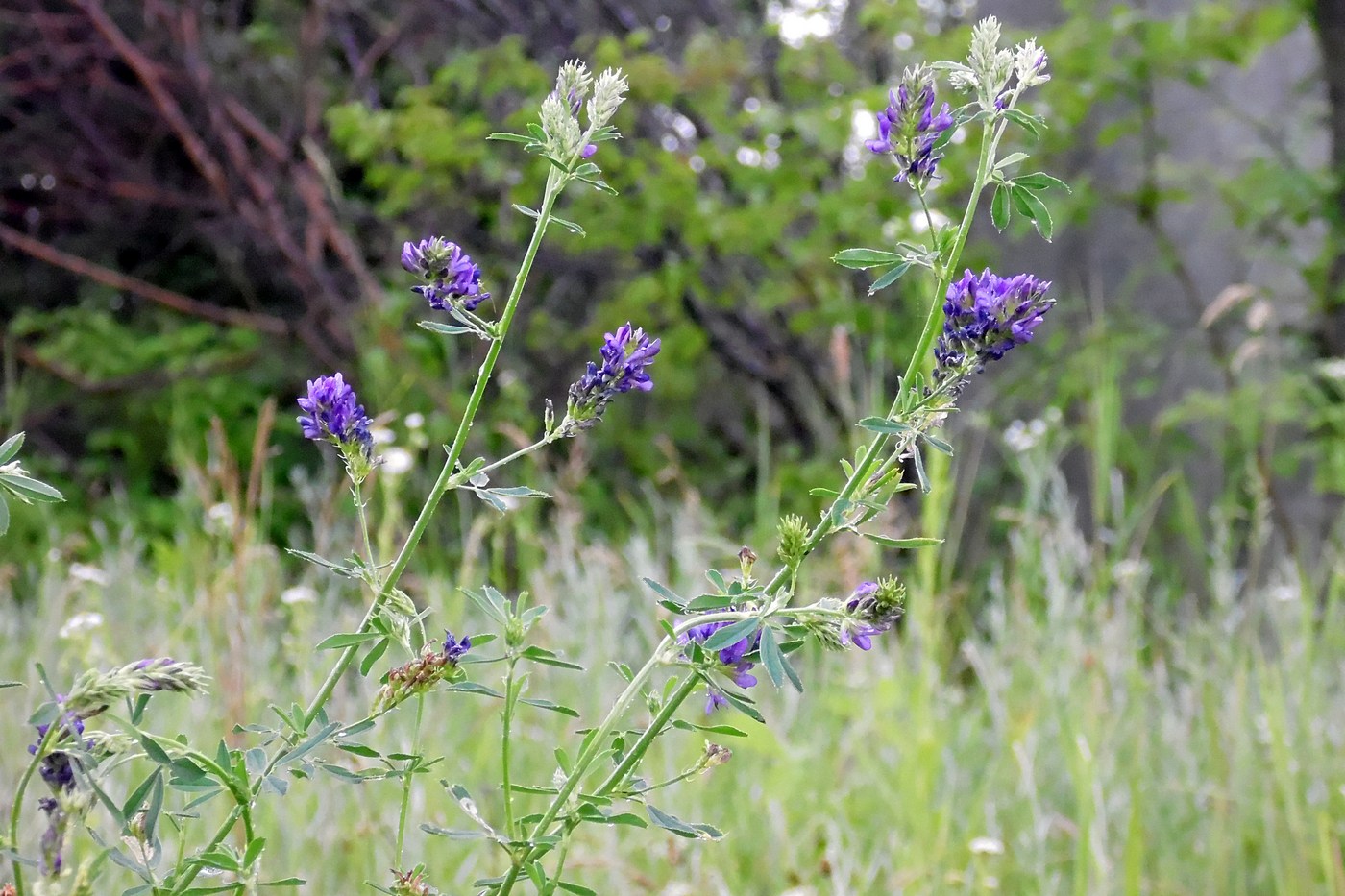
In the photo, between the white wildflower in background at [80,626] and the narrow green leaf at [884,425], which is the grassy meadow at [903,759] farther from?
the narrow green leaf at [884,425]

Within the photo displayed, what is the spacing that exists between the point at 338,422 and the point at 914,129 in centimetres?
37

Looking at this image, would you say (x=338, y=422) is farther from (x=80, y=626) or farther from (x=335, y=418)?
(x=80, y=626)

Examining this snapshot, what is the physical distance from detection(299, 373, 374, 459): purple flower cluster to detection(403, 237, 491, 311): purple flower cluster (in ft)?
0.24

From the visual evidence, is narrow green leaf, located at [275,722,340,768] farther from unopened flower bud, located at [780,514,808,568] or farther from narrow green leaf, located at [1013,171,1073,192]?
narrow green leaf, located at [1013,171,1073,192]

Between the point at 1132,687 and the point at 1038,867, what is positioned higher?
the point at 1132,687

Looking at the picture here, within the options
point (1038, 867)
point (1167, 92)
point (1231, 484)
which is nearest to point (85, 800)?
point (1038, 867)

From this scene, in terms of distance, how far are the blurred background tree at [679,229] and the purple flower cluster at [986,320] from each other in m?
3.00

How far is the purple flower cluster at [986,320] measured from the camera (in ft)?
2.17

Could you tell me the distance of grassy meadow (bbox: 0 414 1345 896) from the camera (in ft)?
5.82

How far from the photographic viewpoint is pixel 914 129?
0.68m

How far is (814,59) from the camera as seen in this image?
4.55 m

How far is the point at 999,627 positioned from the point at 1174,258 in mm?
2901

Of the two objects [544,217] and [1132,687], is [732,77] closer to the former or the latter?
[1132,687]

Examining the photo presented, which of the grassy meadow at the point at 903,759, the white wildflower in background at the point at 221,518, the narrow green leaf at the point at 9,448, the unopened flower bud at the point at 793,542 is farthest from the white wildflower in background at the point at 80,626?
the unopened flower bud at the point at 793,542
